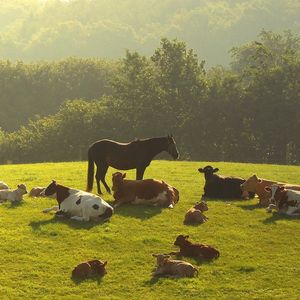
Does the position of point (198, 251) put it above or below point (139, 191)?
below

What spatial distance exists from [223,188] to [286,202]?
3.44 m

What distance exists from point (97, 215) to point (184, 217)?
281 cm

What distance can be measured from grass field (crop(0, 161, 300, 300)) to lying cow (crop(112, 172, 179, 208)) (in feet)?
1.22

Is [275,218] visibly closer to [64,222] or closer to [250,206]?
[250,206]

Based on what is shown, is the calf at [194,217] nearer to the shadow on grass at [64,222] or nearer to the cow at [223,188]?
the shadow on grass at [64,222]

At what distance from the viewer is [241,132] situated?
63.7 meters

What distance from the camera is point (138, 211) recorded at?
18.0 m

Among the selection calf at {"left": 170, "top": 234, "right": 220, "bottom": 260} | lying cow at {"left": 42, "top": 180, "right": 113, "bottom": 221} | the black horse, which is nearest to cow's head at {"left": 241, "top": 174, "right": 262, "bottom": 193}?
the black horse

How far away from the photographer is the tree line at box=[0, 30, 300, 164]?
206ft

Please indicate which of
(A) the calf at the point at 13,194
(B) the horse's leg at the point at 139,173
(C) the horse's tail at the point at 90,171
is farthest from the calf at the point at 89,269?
(C) the horse's tail at the point at 90,171

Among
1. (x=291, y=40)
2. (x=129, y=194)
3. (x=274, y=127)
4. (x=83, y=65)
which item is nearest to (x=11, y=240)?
(x=129, y=194)

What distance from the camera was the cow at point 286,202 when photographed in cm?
1806

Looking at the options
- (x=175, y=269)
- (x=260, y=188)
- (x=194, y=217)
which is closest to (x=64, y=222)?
(x=194, y=217)

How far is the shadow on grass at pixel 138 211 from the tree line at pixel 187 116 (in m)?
45.7
